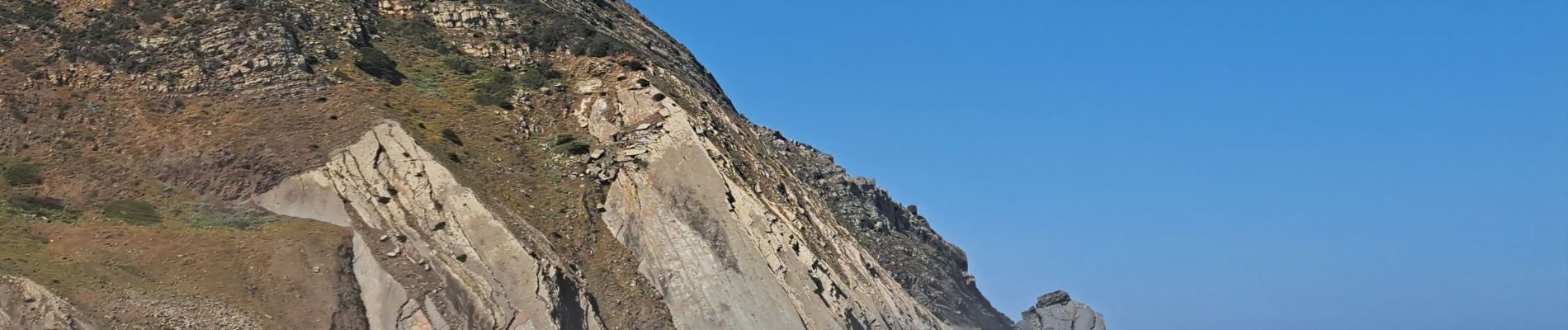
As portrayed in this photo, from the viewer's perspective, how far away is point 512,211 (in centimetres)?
5353

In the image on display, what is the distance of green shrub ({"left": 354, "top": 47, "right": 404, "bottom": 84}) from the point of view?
198 feet

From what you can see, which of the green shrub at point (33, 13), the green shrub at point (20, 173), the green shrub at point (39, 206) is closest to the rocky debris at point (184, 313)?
the green shrub at point (39, 206)

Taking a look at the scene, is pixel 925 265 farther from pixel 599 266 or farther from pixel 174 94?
pixel 174 94

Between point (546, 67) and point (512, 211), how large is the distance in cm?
1267

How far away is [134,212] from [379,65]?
1352 centimetres

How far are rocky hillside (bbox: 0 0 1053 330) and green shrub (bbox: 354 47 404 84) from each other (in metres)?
0.10

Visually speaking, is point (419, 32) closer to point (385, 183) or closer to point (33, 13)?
point (33, 13)

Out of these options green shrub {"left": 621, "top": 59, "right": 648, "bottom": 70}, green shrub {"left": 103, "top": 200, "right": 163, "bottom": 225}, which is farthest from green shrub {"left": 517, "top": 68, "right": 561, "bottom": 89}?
green shrub {"left": 103, "top": 200, "right": 163, "bottom": 225}

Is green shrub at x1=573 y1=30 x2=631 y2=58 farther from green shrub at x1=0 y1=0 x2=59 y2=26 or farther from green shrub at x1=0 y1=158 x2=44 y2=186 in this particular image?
green shrub at x1=0 y1=158 x2=44 y2=186

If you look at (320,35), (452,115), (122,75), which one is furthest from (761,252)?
(122,75)

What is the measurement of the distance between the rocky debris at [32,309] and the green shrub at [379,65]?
20.6 m

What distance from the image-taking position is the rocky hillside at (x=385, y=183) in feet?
151

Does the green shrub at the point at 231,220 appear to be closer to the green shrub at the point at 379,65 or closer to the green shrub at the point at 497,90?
the green shrub at the point at 379,65

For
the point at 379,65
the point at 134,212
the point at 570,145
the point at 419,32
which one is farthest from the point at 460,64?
the point at 134,212
